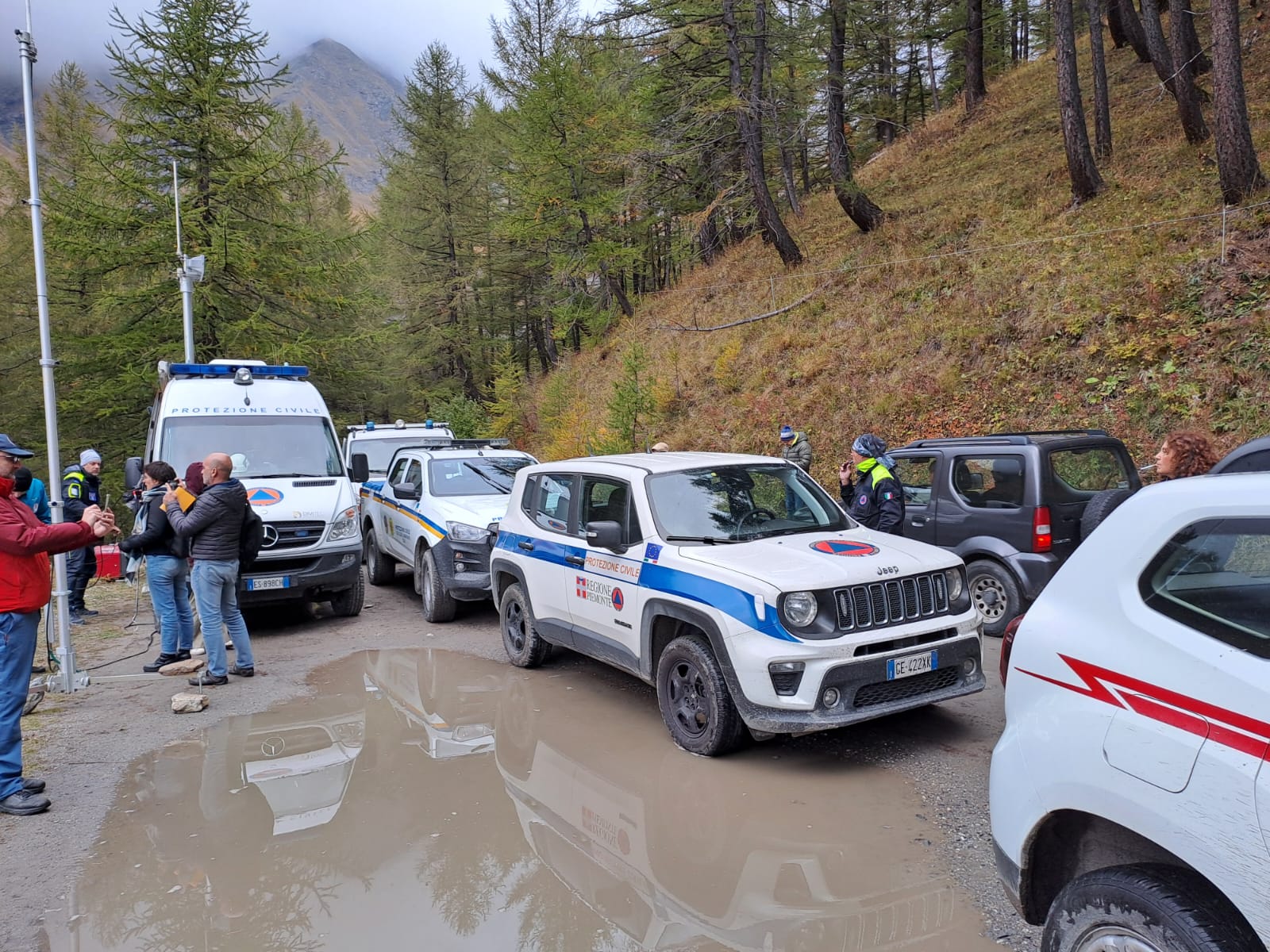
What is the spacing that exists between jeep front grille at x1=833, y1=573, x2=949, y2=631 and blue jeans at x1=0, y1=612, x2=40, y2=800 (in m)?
4.76

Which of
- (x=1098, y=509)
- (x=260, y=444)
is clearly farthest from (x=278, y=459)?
(x=1098, y=509)

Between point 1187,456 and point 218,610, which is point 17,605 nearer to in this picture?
point 218,610

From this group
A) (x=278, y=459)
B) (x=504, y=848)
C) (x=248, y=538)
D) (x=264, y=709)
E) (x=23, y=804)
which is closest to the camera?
(x=504, y=848)

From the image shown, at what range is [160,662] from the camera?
7684mm

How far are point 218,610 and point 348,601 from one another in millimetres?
2600

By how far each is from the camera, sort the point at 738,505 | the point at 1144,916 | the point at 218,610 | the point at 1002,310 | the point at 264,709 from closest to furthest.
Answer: the point at 1144,916 → the point at 738,505 → the point at 264,709 → the point at 218,610 → the point at 1002,310

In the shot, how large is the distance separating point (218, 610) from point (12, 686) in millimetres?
2333

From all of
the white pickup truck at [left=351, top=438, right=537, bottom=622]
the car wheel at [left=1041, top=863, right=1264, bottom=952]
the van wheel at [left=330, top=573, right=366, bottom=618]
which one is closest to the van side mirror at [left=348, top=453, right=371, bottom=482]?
the white pickup truck at [left=351, top=438, right=537, bottom=622]

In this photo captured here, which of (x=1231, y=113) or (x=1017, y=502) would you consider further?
(x=1231, y=113)

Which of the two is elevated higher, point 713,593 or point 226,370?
point 226,370

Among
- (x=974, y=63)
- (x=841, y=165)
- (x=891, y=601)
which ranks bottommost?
(x=891, y=601)

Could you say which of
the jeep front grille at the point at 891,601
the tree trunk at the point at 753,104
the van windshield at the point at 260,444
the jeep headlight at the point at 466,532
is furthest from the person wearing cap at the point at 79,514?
the tree trunk at the point at 753,104

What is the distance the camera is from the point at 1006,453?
7.23 m

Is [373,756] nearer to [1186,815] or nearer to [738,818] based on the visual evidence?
[738,818]
